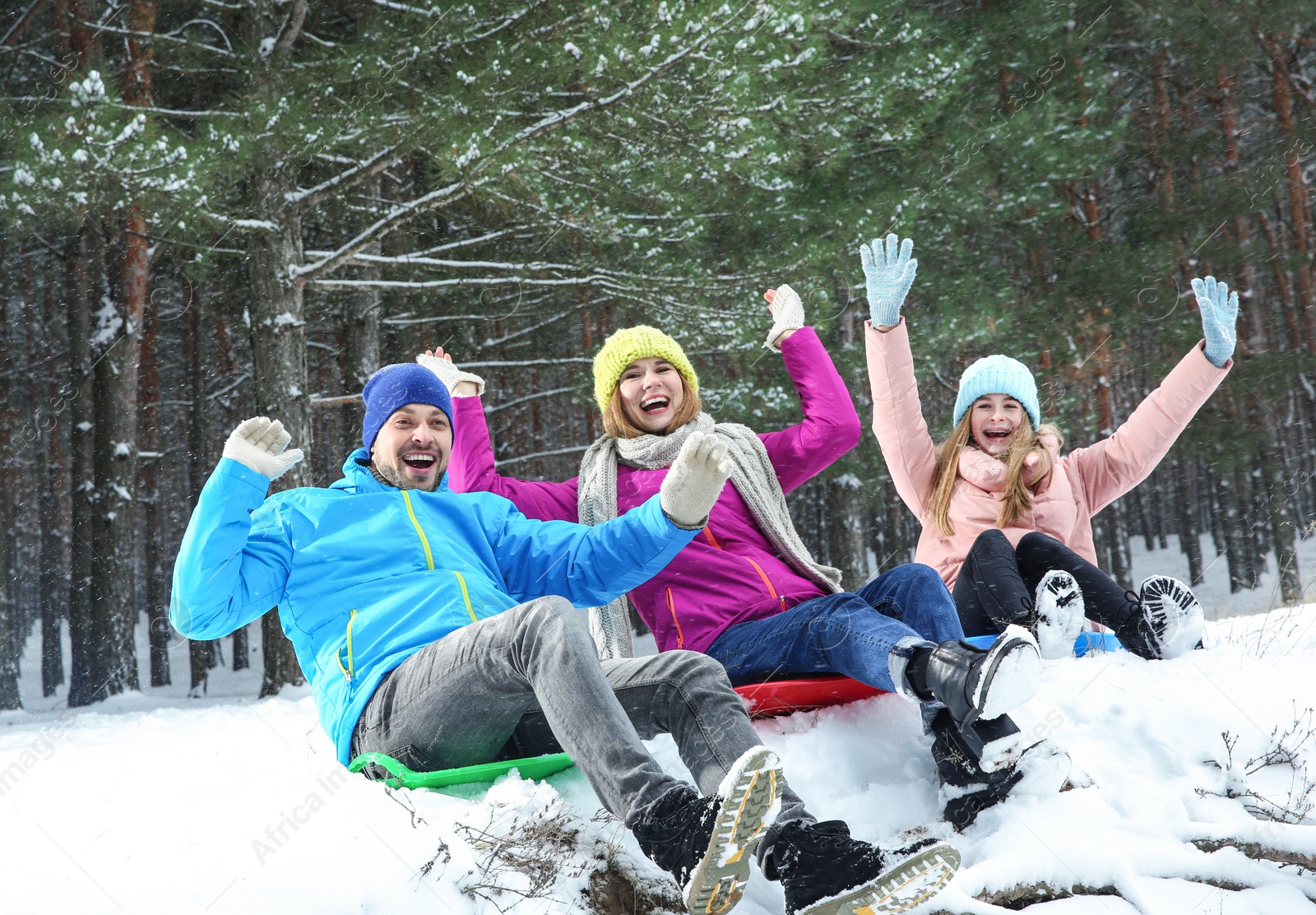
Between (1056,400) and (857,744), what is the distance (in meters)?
7.01

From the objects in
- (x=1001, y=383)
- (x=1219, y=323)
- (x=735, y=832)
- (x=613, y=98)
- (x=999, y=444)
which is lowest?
(x=735, y=832)

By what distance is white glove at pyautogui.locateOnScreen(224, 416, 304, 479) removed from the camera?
2.39 meters

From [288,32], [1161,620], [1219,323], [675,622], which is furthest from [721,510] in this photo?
[288,32]

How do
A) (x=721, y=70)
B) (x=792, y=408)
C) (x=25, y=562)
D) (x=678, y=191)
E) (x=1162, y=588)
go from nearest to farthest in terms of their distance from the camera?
1. (x=1162, y=588)
2. (x=721, y=70)
3. (x=678, y=191)
4. (x=792, y=408)
5. (x=25, y=562)

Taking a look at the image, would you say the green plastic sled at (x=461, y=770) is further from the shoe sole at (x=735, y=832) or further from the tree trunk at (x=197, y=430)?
the tree trunk at (x=197, y=430)

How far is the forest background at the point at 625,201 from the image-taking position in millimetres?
6305

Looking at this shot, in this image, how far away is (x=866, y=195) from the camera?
27.9 ft

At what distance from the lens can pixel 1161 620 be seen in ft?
9.78

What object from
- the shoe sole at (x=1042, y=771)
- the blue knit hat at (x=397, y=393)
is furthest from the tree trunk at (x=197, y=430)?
the shoe sole at (x=1042, y=771)

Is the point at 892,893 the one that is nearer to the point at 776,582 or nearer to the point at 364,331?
the point at 776,582

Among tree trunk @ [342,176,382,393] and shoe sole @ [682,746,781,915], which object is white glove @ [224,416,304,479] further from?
tree trunk @ [342,176,382,393]

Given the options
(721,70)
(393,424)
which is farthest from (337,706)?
(721,70)

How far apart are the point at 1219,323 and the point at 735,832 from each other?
3140mm

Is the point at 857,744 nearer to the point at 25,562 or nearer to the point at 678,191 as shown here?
the point at 678,191
